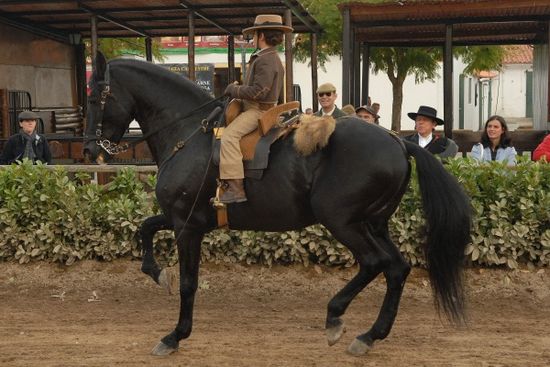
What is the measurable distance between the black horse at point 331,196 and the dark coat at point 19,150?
432 centimetres

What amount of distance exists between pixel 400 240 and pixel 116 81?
10.9 ft

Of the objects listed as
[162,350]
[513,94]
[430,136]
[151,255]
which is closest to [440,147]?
[430,136]

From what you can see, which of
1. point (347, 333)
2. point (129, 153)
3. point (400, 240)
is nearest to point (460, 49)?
point (129, 153)

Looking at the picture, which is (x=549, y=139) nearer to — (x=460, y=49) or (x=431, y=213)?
(x=431, y=213)

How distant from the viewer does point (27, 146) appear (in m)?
10.3

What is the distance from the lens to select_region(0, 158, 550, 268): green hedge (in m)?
8.11

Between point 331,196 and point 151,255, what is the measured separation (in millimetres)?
1647

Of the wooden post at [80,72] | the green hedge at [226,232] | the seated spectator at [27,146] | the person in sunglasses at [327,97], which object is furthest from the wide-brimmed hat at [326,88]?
the wooden post at [80,72]

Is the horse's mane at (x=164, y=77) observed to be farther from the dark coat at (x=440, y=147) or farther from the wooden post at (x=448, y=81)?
the wooden post at (x=448, y=81)

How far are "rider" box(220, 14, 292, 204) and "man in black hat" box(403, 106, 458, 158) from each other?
288 cm

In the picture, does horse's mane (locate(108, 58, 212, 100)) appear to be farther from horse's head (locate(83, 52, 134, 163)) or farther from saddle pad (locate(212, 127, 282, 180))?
saddle pad (locate(212, 127, 282, 180))

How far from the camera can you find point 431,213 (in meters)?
5.92

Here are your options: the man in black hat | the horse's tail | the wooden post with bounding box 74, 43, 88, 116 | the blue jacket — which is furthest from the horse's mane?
the wooden post with bounding box 74, 43, 88, 116

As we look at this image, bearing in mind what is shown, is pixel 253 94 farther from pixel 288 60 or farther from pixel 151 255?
pixel 288 60
